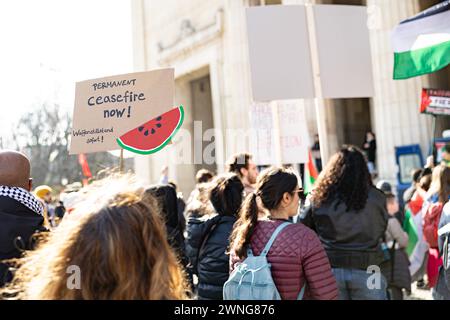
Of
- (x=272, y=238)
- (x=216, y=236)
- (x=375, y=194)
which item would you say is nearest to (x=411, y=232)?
(x=375, y=194)

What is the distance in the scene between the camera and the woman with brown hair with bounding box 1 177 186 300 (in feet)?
5.02

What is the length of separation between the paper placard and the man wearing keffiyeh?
1.12 m

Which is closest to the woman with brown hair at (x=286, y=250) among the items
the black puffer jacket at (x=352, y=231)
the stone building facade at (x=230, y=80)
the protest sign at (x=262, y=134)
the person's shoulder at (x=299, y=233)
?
the person's shoulder at (x=299, y=233)

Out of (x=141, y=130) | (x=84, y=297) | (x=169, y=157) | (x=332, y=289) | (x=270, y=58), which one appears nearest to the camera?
(x=84, y=297)

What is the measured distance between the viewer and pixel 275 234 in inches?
108

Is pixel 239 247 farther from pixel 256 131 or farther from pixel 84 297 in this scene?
pixel 256 131

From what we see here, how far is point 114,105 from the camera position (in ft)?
13.4

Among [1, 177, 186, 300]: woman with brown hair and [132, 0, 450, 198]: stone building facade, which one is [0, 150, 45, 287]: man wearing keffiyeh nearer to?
[1, 177, 186, 300]: woman with brown hair

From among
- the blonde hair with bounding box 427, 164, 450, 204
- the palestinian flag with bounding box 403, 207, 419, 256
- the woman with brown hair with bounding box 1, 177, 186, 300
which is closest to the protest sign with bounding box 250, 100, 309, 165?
the blonde hair with bounding box 427, 164, 450, 204

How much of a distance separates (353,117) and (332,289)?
50.2ft

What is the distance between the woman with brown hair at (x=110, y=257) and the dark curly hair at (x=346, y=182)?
78.6 inches

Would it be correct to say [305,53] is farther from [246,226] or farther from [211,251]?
[246,226]

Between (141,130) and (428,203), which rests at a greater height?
(141,130)
